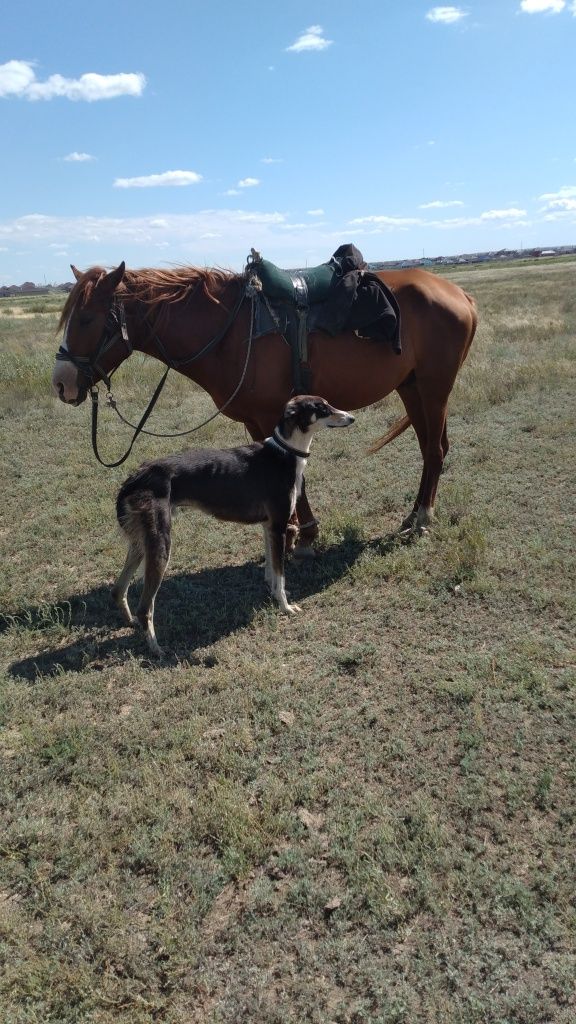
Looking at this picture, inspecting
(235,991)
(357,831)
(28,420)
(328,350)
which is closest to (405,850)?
(357,831)

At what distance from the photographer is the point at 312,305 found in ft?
18.4

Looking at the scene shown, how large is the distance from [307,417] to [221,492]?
0.91m

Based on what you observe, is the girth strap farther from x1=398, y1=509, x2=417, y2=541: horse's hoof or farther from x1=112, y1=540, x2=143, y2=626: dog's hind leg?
x1=112, y1=540, x2=143, y2=626: dog's hind leg

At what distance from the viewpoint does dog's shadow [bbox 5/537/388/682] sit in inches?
182

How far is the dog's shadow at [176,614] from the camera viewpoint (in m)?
4.62

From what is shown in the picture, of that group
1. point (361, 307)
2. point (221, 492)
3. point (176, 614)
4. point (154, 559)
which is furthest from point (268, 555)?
point (361, 307)

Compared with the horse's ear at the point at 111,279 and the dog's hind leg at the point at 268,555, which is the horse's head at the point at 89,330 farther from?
the dog's hind leg at the point at 268,555

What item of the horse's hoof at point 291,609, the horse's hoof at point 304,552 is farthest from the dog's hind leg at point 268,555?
the horse's hoof at point 304,552

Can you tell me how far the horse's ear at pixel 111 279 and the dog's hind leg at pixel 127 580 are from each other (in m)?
2.08

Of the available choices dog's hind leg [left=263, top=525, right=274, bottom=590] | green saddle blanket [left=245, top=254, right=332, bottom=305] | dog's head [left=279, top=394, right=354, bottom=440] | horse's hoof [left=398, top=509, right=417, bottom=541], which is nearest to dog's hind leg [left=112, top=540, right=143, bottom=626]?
dog's hind leg [left=263, top=525, right=274, bottom=590]

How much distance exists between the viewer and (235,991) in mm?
2395

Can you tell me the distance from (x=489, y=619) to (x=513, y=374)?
9230 millimetres

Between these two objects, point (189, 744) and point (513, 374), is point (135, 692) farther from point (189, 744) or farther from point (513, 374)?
point (513, 374)

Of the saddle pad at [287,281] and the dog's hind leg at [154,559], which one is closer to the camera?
the dog's hind leg at [154,559]
